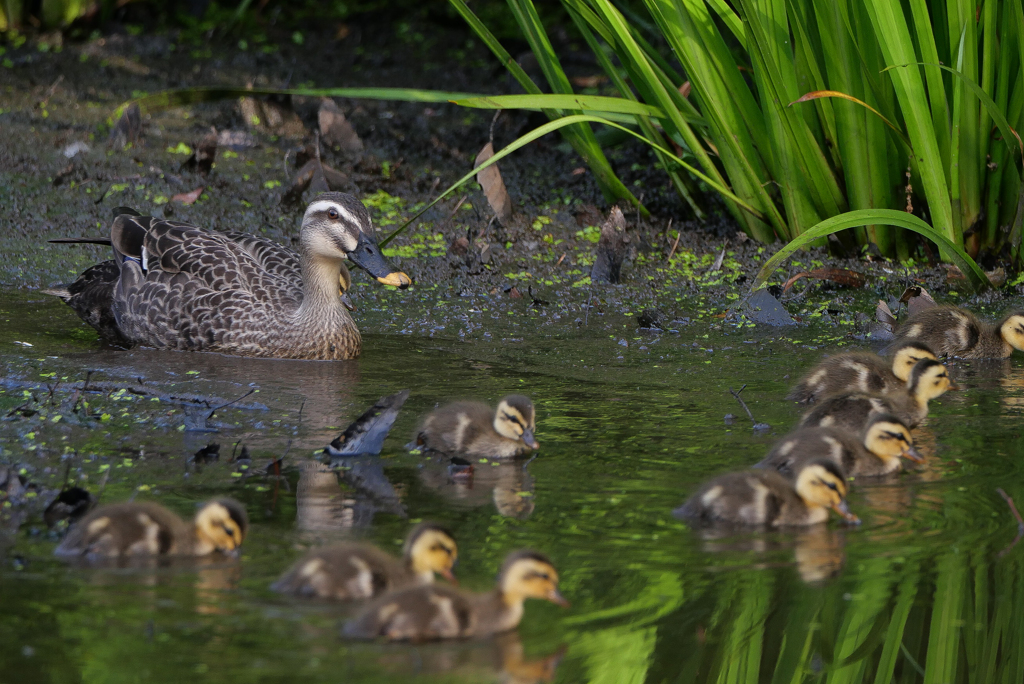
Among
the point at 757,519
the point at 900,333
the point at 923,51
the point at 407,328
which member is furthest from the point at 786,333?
the point at 757,519

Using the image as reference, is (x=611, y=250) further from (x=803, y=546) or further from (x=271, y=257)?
(x=803, y=546)

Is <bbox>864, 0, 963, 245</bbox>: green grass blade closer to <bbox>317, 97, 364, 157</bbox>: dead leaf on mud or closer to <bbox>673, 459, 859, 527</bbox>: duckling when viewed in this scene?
<bbox>673, 459, 859, 527</bbox>: duckling

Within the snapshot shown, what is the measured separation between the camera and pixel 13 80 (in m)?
10.3

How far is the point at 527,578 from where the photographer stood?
3205 millimetres

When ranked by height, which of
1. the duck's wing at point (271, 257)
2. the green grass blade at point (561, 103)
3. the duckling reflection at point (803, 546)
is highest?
the green grass blade at point (561, 103)

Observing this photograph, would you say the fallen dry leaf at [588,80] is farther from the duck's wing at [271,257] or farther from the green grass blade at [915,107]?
the duck's wing at [271,257]

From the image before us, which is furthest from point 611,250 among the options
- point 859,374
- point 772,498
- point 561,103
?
point 772,498

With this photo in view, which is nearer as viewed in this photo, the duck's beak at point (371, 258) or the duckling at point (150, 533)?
the duckling at point (150, 533)

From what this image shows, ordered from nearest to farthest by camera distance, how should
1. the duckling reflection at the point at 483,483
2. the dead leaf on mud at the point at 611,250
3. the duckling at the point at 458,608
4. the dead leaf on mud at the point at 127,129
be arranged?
1. the duckling at the point at 458,608
2. the duckling reflection at the point at 483,483
3. the dead leaf on mud at the point at 611,250
4. the dead leaf on mud at the point at 127,129

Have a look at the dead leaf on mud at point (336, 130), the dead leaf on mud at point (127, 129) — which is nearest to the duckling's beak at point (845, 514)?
the dead leaf on mud at point (336, 130)

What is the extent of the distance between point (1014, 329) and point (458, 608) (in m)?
3.76

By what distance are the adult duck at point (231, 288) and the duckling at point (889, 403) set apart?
6.88ft

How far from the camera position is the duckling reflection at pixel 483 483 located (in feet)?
13.2

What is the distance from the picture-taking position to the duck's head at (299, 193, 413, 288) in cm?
594
